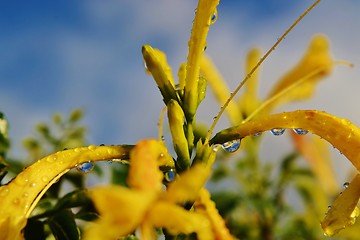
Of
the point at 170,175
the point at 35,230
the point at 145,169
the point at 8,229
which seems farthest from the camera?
the point at 35,230

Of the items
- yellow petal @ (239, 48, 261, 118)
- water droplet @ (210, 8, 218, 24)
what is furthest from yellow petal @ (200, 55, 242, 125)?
water droplet @ (210, 8, 218, 24)

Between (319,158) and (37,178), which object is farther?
(319,158)

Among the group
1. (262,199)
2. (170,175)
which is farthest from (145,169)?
(262,199)

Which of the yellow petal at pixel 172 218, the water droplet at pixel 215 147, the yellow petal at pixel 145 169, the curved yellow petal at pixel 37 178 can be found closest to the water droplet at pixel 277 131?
the water droplet at pixel 215 147

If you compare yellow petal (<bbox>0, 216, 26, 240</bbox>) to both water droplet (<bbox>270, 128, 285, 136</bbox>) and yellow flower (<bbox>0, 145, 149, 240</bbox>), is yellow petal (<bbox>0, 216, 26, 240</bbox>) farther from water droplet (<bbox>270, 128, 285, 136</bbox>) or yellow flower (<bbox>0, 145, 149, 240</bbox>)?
water droplet (<bbox>270, 128, 285, 136</bbox>)

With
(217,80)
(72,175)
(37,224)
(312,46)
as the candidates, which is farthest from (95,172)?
(312,46)

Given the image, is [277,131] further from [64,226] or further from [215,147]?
[64,226]

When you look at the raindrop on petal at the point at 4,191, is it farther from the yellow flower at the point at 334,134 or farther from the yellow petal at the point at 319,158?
the yellow petal at the point at 319,158
